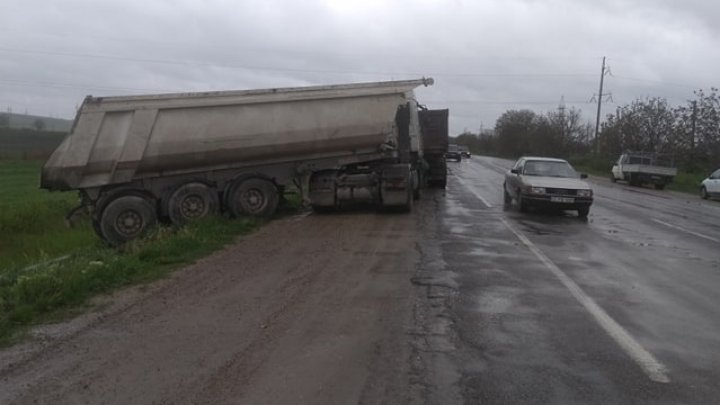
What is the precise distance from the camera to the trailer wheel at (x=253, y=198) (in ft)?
50.6

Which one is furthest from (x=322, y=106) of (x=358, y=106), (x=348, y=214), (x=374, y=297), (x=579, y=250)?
(x=374, y=297)

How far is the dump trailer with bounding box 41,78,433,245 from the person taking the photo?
14102 mm

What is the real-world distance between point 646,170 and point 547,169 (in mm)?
22751

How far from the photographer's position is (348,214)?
1709 centimetres

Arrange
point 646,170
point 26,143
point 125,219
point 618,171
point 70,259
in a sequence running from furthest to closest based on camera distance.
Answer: point 26,143, point 618,171, point 646,170, point 125,219, point 70,259

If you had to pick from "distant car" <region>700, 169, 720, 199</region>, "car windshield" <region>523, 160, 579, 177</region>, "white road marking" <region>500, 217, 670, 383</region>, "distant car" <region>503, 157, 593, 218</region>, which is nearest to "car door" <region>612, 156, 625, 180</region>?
"distant car" <region>700, 169, 720, 199</region>

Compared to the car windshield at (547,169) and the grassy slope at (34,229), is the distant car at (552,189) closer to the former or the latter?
the car windshield at (547,169)

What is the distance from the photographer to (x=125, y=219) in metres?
14.4

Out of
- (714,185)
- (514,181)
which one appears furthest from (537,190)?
(714,185)

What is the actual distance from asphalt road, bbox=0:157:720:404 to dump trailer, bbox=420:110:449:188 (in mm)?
15642

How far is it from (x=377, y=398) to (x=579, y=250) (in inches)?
314

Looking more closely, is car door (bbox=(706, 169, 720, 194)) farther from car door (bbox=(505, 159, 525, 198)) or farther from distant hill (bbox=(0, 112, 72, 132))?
distant hill (bbox=(0, 112, 72, 132))

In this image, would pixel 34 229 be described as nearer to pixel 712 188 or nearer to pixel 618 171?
pixel 712 188

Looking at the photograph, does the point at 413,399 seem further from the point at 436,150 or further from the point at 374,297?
the point at 436,150
